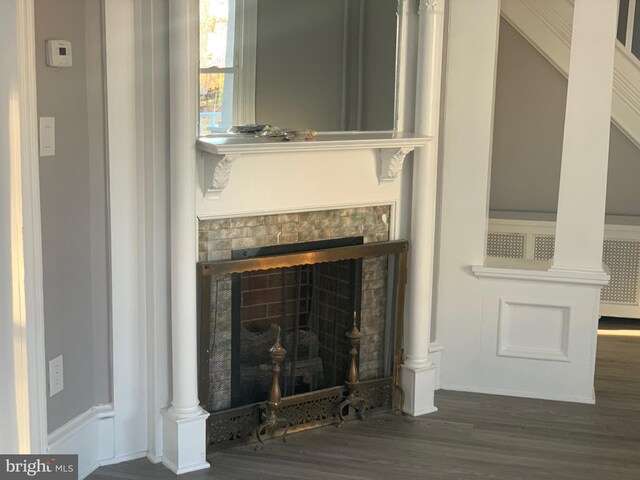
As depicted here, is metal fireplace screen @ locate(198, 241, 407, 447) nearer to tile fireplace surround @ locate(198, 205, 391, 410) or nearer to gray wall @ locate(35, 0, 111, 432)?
tile fireplace surround @ locate(198, 205, 391, 410)

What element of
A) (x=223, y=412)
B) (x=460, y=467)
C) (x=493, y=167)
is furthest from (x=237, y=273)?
(x=493, y=167)

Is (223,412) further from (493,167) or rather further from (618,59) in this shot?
(618,59)

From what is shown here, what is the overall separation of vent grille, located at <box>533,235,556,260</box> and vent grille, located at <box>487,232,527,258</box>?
71mm

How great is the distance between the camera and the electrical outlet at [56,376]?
310cm

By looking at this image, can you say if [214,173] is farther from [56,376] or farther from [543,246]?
[543,246]

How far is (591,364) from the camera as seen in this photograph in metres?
4.10

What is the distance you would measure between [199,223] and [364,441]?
1.14 meters

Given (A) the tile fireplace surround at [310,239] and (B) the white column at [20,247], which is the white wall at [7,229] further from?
(A) the tile fireplace surround at [310,239]

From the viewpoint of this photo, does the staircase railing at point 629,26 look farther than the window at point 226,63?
Yes

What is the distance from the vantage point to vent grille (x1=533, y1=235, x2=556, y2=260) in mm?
5410

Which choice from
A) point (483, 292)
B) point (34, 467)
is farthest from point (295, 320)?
point (34, 467)

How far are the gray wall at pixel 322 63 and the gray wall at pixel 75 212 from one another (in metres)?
0.65

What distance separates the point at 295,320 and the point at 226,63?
1094 millimetres

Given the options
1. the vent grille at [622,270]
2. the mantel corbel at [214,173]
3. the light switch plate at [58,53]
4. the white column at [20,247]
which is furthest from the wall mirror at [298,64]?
the vent grille at [622,270]
